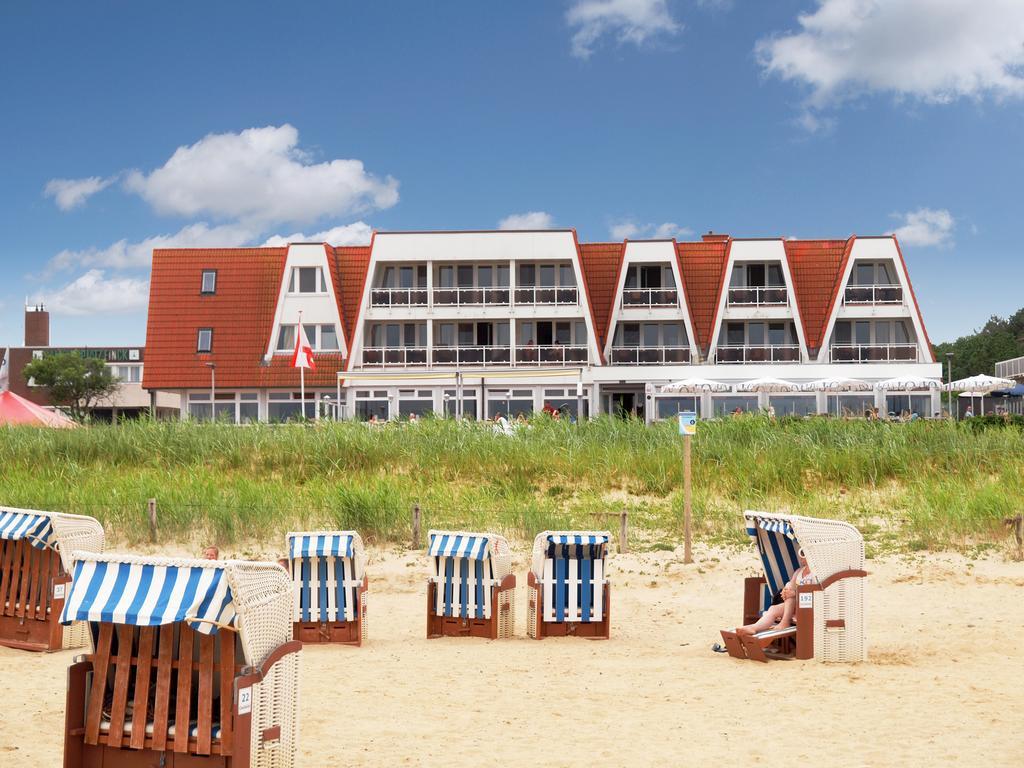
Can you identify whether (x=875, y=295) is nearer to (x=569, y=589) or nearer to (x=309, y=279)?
(x=309, y=279)

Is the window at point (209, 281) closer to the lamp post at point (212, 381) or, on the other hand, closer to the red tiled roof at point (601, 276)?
the lamp post at point (212, 381)

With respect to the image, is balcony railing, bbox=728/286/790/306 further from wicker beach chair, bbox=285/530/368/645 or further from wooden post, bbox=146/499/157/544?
wicker beach chair, bbox=285/530/368/645

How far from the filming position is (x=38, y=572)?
35.9ft

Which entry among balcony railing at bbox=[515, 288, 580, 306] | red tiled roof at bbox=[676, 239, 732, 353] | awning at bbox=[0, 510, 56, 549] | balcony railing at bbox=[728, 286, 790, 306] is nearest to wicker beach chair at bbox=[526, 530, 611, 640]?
awning at bbox=[0, 510, 56, 549]

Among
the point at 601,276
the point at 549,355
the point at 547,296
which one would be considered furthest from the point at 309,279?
the point at 601,276

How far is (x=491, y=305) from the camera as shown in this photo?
4500 centimetres

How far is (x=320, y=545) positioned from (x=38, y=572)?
9.33ft

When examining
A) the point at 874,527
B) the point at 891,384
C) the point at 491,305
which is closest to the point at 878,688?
the point at 874,527

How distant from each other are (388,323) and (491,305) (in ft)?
14.8

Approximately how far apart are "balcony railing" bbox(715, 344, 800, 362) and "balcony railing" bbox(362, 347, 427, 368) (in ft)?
40.4

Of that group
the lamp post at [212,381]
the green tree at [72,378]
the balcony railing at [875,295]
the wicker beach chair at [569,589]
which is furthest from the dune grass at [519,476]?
the green tree at [72,378]

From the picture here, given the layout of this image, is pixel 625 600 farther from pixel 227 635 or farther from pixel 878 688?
pixel 227 635

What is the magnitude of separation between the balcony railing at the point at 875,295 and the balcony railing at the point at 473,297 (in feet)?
46.2

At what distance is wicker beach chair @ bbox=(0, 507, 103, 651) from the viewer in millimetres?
10602
